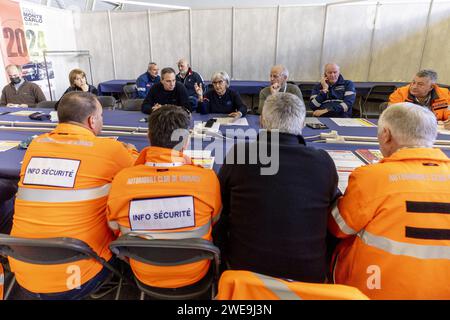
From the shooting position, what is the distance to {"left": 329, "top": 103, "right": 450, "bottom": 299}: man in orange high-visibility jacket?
3.06 ft

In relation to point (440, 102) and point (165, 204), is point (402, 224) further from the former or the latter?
point (440, 102)

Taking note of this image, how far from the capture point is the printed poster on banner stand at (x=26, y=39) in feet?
15.3

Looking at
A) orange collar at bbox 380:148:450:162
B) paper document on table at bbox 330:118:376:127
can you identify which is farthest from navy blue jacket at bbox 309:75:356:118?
orange collar at bbox 380:148:450:162

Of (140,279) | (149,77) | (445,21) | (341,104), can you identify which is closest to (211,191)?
(140,279)

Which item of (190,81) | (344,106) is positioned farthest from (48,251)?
(190,81)

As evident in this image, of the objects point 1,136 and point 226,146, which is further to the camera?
point 1,136

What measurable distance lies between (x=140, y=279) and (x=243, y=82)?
5508 millimetres

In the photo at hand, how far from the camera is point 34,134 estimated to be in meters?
2.29

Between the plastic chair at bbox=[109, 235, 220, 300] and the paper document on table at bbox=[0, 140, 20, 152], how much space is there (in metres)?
1.46

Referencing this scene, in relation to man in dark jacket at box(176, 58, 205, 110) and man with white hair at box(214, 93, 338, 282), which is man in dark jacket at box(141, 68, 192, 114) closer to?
man in dark jacket at box(176, 58, 205, 110)

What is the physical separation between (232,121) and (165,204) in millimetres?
1756

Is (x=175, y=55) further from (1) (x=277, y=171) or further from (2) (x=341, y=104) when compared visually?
(1) (x=277, y=171)
